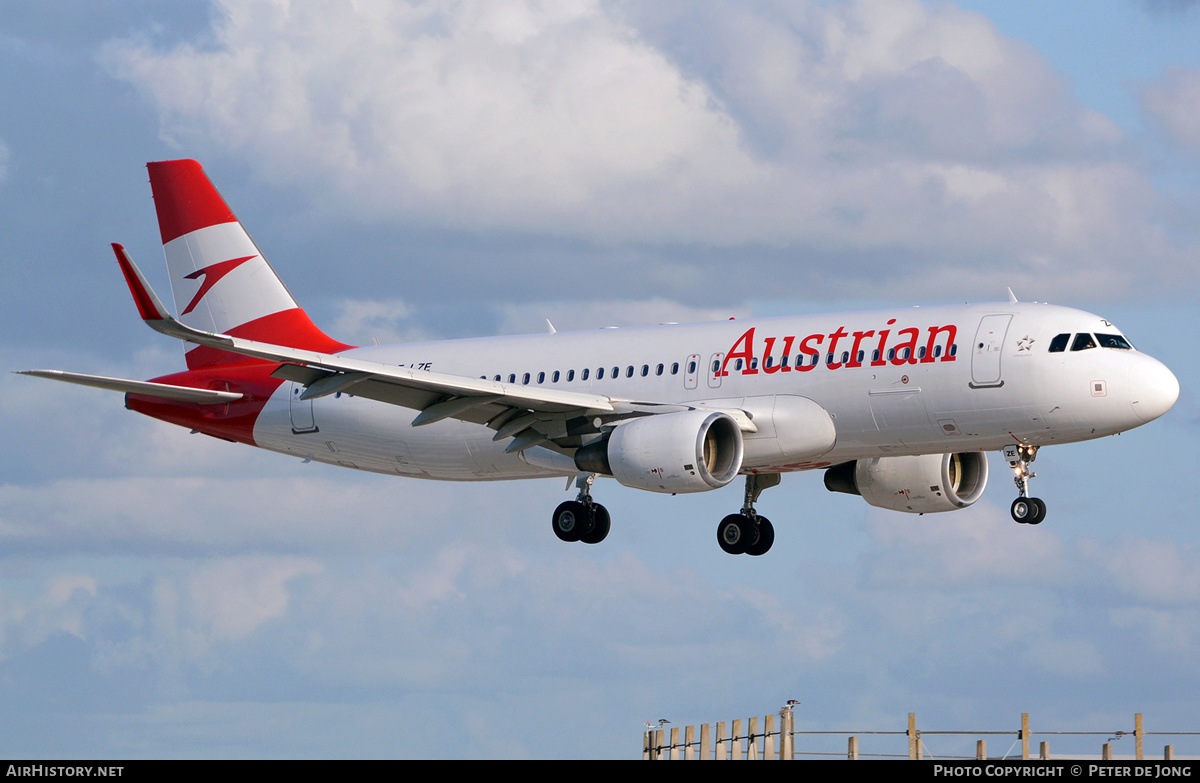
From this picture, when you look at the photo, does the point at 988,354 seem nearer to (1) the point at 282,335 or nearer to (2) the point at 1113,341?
(2) the point at 1113,341

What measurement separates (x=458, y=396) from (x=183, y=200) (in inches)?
623

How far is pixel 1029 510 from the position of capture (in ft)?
135

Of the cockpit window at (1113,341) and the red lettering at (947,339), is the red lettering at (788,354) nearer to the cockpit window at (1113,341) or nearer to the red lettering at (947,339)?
the red lettering at (947,339)

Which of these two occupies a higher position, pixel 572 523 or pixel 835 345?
pixel 835 345

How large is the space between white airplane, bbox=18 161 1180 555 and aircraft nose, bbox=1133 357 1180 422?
52 mm

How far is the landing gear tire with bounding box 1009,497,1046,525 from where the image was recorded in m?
41.1

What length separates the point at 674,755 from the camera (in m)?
50.8

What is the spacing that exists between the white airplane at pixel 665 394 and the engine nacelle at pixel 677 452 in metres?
0.05

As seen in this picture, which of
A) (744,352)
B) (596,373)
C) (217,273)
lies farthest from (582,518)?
(217,273)

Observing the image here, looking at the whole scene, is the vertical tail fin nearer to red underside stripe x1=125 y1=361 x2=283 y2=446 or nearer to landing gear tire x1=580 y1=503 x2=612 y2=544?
red underside stripe x1=125 y1=361 x2=283 y2=446

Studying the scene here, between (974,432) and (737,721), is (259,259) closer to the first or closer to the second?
(737,721)

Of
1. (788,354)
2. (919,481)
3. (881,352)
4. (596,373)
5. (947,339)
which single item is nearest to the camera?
(947,339)
